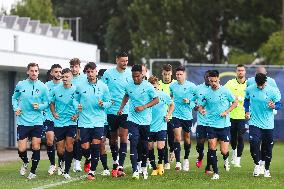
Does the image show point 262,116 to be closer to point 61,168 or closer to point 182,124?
point 182,124

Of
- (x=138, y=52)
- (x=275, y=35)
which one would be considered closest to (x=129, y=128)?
(x=275, y=35)

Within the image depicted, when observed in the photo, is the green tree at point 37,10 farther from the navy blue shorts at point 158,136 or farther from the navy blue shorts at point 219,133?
the navy blue shorts at point 219,133

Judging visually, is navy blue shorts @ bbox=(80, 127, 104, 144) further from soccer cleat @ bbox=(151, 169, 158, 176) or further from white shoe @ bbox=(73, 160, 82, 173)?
white shoe @ bbox=(73, 160, 82, 173)

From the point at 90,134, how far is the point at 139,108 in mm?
1067

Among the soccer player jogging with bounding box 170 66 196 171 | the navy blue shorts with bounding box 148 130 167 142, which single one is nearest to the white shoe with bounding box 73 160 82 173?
the navy blue shorts with bounding box 148 130 167 142

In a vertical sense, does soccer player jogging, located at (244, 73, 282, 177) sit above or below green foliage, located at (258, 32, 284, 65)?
below

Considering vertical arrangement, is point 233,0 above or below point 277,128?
above

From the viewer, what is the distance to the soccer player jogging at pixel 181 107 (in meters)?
21.6

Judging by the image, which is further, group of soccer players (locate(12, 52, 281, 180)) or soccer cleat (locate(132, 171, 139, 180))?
group of soccer players (locate(12, 52, 281, 180))

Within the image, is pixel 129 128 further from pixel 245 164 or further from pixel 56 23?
pixel 56 23

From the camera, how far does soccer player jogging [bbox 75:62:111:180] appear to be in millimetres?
18094

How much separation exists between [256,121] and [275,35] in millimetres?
41491

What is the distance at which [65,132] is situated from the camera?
62.2 feet

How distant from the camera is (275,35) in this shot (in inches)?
2365
